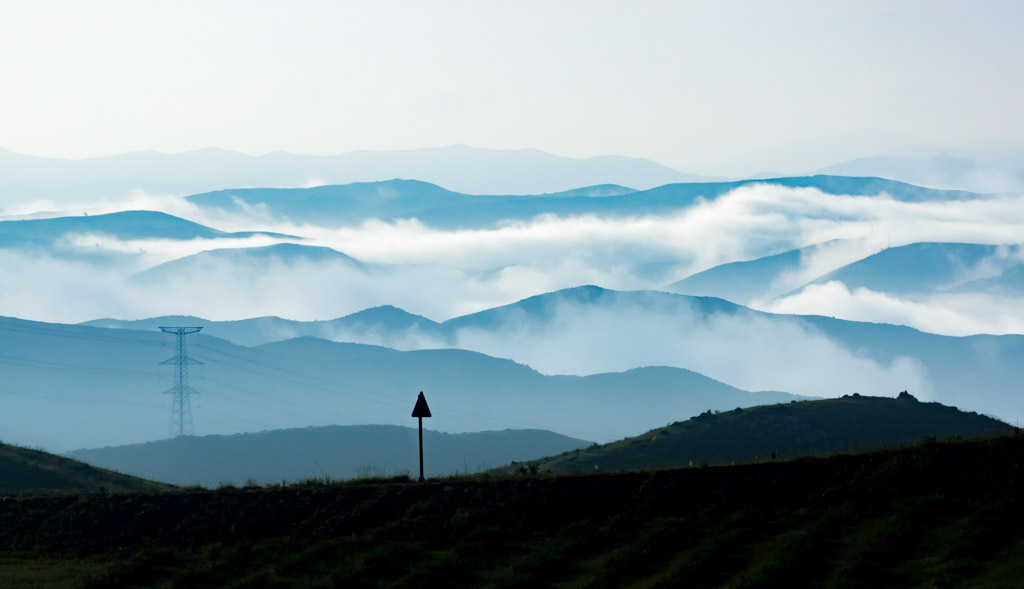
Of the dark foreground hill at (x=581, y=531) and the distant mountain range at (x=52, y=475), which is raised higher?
the distant mountain range at (x=52, y=475)

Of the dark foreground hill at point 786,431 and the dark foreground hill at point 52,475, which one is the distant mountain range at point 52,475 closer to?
the dark foreground hill at point 52,475

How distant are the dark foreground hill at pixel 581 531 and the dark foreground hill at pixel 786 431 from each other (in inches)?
1470

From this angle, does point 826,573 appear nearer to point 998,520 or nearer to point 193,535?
point 998,520

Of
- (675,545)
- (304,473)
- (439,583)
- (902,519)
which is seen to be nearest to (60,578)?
(439,583)

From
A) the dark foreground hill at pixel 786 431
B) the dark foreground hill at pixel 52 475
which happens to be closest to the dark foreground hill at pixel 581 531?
the dark foreground hill at pixel 52 475

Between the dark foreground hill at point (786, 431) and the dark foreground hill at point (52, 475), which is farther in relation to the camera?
the dark foreground hill at point (786, 431)

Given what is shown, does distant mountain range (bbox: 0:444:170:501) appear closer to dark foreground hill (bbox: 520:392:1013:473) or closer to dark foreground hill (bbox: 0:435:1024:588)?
dark foreground hill (bbox: 0:435:1024:588)

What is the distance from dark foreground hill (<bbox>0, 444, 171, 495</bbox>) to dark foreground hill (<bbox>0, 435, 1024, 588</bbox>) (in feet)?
54.4

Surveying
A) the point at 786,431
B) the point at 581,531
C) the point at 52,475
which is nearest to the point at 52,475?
the point at 52,475

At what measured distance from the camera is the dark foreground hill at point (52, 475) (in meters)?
49.0

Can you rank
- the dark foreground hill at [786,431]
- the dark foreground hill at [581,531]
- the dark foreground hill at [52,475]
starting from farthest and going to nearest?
the dark foreground hill at [786,431] → the dark foreground hill at [52,475] → the dark foreground hill at [581,531]

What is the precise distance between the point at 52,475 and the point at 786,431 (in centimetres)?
4395

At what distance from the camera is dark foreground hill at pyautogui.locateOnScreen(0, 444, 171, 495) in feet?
161

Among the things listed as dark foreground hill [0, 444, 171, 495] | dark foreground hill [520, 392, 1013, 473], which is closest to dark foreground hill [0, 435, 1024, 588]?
dark foreground hill [0, 444, 171, 495]
